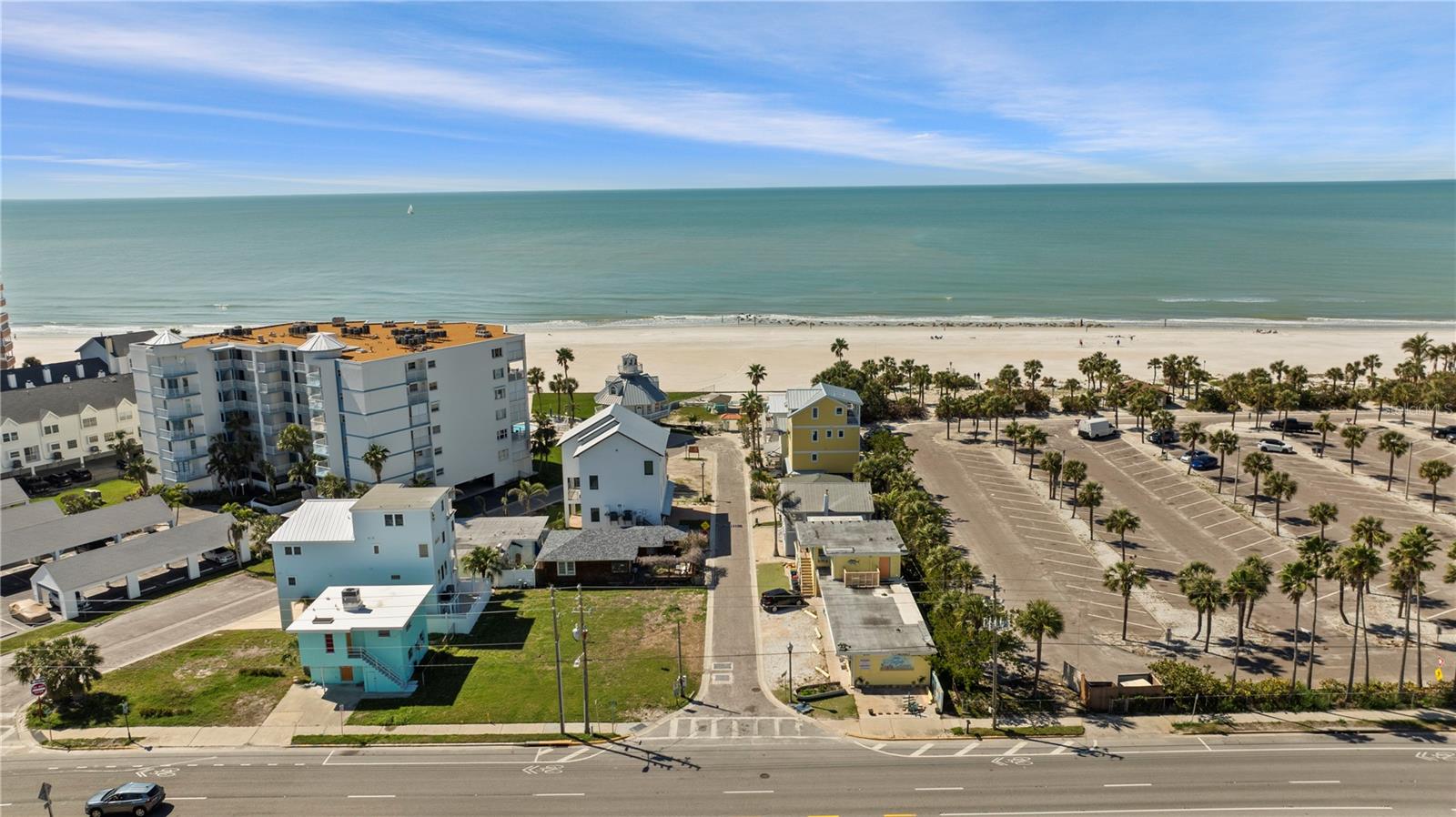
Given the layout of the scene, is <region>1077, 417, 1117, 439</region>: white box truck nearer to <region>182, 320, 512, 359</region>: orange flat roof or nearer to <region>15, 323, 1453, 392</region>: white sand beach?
<region>15, 323, 1453, 392</region>: white sand beach

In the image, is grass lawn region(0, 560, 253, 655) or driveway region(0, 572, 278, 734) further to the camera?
grass lawn region(0, 560, 253, 655)

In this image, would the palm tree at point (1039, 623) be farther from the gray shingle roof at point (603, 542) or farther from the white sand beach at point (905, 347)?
the white sand beach at point (905, 347)

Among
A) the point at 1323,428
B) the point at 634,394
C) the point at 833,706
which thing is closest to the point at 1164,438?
the point at 1323,428

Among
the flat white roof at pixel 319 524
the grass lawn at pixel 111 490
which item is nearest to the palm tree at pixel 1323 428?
the flat white roof at pixel 319 524

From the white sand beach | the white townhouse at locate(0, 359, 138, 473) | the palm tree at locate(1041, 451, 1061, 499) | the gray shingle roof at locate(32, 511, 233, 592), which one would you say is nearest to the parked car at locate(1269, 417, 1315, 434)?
the white sand beach

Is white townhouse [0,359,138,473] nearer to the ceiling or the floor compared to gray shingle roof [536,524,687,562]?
nearer to the ceiling

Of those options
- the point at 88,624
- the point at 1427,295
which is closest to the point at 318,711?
the point at 88,624
